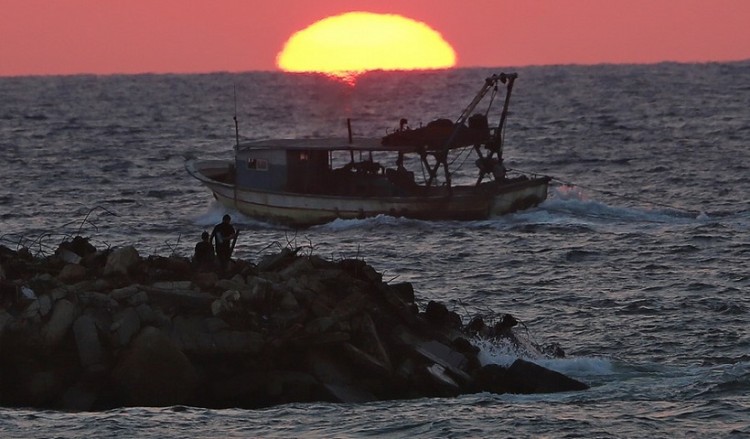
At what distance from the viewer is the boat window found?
5316 centimetres

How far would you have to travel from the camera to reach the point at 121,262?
28.4 m

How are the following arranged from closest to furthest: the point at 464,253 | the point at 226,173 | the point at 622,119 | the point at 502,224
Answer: the point at 464,253 → the point at 502,224 → the point at 226,173 → the point at 622,119

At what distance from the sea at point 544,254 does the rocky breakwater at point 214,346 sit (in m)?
0.51

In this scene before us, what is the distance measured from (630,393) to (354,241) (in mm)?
22483

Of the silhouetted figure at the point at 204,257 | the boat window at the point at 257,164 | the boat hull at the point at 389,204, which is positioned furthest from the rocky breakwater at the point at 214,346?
the boat window at the point at 257,164

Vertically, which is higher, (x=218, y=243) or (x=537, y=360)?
(x=218, y=243)

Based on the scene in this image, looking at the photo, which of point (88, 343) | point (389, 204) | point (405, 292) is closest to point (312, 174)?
point (389, 204)

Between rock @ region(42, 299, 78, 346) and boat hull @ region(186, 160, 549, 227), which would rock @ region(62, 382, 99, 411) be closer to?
rock @ region(42, 299, 78, 346)

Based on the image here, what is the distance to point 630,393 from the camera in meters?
26.8

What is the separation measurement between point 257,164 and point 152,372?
94.3 ft

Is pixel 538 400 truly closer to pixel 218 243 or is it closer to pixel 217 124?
pixel 218 243

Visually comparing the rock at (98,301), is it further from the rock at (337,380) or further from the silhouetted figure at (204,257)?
the rock at (337,380)

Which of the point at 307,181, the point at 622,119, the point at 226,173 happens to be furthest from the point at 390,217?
the point at 622,119

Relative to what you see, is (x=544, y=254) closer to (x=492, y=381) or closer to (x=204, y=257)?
(x=204, y=257)
